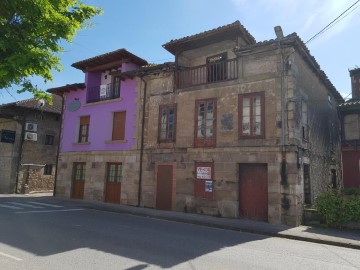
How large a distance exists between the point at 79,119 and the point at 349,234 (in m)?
15.3

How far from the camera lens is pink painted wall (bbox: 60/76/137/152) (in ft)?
53.0

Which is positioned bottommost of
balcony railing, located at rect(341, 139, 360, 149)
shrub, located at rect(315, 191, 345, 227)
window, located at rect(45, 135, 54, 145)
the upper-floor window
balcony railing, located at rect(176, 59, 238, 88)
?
shrub, located at rect(315, 191, 345, 227)

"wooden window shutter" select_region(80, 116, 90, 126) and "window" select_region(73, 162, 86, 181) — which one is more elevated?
"wooden window shutter" select_region(80, 116, 90, 126)

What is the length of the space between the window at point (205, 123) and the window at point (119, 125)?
4802 millimetres

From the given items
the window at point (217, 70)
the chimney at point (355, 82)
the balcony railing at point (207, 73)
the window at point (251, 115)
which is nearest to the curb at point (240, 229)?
the window at point (251, 115)

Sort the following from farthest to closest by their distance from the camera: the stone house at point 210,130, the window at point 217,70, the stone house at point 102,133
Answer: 1. the stone house at point 102,133
2. the window at point 217,70
3. the stone house at point 210,130

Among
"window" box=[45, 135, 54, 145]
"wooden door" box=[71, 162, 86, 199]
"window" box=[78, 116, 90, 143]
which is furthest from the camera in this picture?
"window" box=[45, 135, 54, 145]

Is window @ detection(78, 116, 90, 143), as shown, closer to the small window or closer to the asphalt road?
the asphalt road

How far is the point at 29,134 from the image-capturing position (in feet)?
71.3

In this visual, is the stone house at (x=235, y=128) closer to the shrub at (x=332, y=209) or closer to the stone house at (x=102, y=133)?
the shrub at (x=332, y=209)

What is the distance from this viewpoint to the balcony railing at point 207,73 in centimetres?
1328

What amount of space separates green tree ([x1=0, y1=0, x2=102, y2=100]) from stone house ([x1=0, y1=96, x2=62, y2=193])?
1716cm

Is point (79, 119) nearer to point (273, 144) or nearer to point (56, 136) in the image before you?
point (56, 136)

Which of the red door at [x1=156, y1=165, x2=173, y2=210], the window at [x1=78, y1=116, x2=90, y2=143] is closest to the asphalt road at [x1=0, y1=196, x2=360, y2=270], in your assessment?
the red door at [x1=156, y1=165, x2=173, y2=210]
